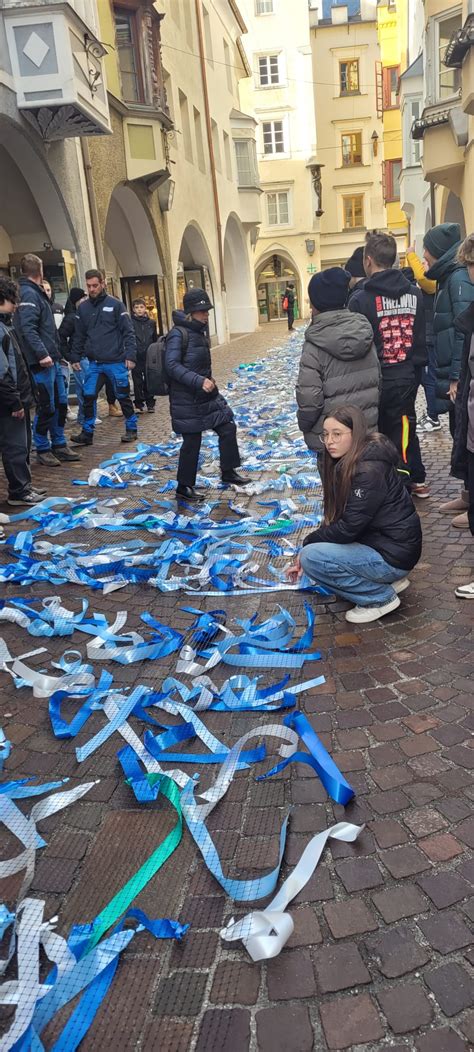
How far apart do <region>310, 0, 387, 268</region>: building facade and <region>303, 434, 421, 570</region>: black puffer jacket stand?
4632cm

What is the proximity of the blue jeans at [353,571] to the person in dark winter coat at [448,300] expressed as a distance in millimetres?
1910

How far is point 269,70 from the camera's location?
4322 centimetres

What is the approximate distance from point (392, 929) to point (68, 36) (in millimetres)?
13059

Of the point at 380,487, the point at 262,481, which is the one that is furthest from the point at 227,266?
the point at 380,487

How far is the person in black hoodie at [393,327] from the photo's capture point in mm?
5496

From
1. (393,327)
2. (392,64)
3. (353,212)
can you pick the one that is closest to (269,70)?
(353,212)

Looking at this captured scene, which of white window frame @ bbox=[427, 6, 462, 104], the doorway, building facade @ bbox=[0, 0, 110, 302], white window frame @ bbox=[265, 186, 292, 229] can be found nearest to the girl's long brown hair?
building facade @ bbox=[0, 0, 110, 302]

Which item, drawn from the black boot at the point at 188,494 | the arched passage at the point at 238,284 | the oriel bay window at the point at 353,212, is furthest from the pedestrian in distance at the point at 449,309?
the oriel bay window at the point at 353,212

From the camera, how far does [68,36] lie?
1171 centimetres

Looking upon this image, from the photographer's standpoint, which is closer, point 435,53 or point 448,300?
point 448,300

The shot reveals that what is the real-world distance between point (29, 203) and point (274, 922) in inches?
564

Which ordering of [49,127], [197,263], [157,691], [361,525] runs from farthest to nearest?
1. [197,263]
2. [49,127]
3. [361,525]
4. [157,691]

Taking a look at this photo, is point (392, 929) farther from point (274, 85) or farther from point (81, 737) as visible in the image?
point (274, 85)

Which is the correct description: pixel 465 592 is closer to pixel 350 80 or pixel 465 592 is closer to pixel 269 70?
pixel 269 70
